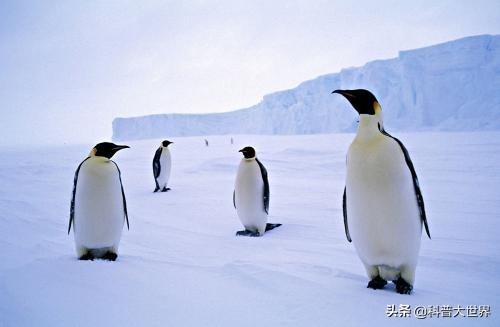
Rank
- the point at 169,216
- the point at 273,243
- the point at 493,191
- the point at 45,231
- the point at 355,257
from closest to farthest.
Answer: the point at 355,257
the point at 273,243
the point at 45,231
the point at 169,216
the point at 493,191

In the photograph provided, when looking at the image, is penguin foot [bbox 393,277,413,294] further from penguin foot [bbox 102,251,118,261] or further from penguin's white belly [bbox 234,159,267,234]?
penguin's white belly [bbox 234,159,267,234]

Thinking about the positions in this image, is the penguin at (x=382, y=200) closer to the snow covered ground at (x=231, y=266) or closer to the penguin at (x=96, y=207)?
the snow covered ground at (x=231, y=266)

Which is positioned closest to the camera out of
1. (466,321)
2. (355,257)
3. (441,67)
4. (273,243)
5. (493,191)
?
(466,321)

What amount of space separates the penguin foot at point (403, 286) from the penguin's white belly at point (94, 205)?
2002 millimetres

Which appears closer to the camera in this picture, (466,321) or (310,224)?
(466,321)

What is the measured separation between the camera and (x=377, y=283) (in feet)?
6.45

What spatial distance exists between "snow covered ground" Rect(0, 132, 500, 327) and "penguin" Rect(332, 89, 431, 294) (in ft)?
0.62

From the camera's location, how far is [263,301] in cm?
164

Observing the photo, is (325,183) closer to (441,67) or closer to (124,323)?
(124,323)

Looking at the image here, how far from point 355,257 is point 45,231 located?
3.61 m

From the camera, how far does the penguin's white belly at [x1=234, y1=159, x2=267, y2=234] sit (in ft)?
13.6

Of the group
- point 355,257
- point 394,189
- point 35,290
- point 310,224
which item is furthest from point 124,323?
point 310,224

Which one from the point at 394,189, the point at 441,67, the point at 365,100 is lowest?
the point at 394,189

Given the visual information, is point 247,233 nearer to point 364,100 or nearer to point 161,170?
point 364,100
